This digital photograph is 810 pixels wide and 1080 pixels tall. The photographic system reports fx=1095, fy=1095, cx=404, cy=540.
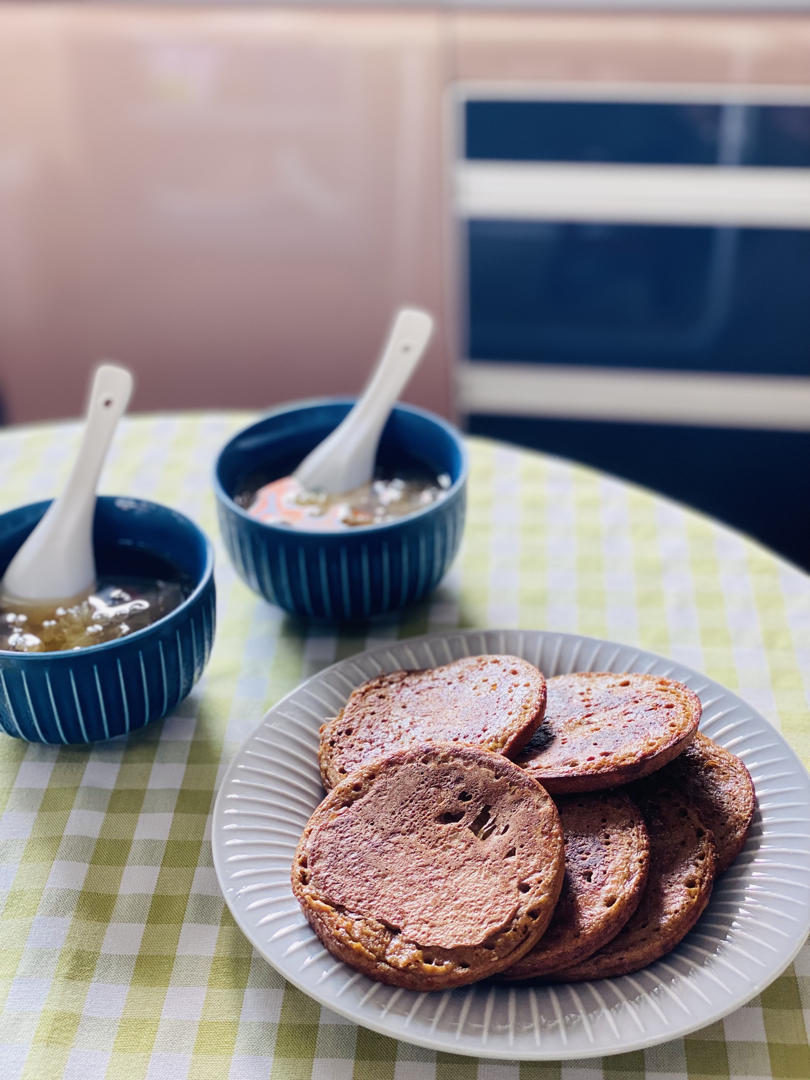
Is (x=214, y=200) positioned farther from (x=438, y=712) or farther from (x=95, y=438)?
(x=438, y=712)

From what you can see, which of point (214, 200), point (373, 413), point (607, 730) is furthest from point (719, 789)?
point (214, 200)

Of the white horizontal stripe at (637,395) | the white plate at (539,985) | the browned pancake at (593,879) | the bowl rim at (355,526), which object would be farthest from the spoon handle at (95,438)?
the white horizontal stripe at (637,395)

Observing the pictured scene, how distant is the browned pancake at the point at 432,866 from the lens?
71 cm

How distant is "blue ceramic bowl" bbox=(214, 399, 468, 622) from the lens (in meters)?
1.05

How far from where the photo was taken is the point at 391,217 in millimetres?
2498

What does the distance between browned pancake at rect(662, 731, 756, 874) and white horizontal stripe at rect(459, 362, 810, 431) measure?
187cm

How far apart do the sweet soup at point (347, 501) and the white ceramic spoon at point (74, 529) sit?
0.17 meters

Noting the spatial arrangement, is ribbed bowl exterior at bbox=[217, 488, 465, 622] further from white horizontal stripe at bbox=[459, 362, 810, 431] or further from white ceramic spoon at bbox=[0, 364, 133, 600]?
white horizontal stripe at bbox=[459, 362, 810, 431]

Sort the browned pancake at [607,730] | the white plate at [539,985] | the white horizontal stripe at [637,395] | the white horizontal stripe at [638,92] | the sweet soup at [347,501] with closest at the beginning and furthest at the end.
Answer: the white plate at [539,985], the browned pancake at [607,730], the sweet soup at [347,501], the white horizontal stripe at [638,92], the white horizontal stripe at [637,395]

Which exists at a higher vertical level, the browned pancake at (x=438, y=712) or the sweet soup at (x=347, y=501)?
the sweet soup at (x=347, y=501)

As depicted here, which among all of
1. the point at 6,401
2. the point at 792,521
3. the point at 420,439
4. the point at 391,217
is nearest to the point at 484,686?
the point at 420,439

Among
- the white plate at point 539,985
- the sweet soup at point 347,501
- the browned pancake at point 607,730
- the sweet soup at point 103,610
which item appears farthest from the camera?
A: the sweet soup at point 347,501

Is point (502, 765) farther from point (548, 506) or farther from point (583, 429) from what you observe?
point (583, 429)

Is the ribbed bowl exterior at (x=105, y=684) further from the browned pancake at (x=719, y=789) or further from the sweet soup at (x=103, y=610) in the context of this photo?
the browned pancake at (x=719, y=789)
